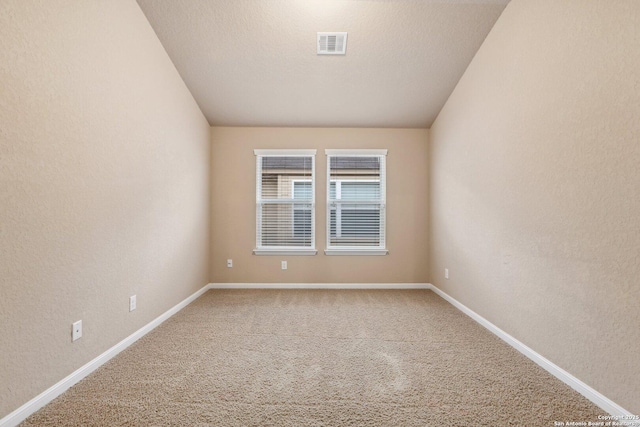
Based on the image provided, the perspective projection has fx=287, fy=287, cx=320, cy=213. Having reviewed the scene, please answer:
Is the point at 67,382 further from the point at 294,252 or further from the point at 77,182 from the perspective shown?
the point at 294,252

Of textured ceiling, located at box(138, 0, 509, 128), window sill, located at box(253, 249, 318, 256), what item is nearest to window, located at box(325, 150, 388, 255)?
window sill, located at box(253, 249, 318, 256)

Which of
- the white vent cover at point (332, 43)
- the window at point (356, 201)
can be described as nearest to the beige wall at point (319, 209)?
the window at point (356, 201)

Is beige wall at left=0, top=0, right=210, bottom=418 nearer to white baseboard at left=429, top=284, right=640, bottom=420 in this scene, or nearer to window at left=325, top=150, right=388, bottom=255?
window at left=325, top=150, right=388, bottom=255

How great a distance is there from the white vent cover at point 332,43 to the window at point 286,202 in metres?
1.53

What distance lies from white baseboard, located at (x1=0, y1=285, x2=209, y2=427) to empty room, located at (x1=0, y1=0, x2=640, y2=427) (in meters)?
0.01

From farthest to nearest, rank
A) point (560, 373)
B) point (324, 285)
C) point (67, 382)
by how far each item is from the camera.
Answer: point (324, 285), point (560, 373), point (67, 382)

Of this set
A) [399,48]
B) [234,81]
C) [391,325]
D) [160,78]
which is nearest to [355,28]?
[399,48]

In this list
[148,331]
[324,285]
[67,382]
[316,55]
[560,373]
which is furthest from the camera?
[324,285]

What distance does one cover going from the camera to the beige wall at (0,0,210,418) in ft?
A: 4.76

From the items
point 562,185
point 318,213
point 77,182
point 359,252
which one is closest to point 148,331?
point 77,182

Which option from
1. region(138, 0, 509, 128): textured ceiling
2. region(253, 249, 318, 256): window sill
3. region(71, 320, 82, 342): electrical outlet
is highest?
region(138, 0, 509, 128): textured ceiling

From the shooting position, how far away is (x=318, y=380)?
182 centimetres

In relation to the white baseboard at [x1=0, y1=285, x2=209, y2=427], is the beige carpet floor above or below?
below

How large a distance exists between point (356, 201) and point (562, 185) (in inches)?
102
